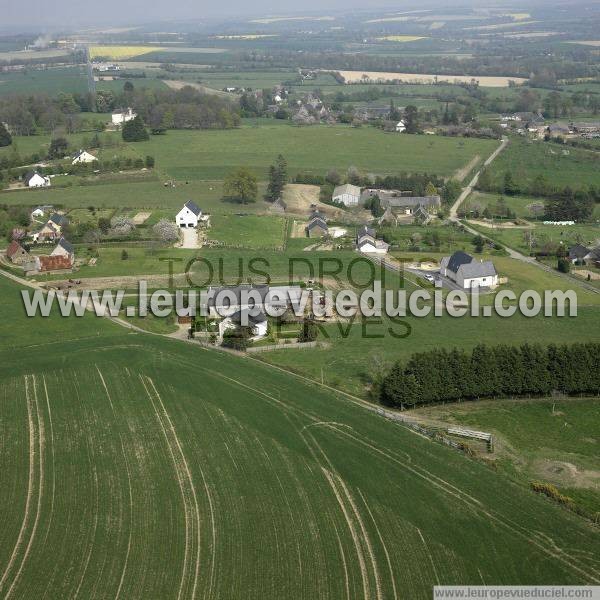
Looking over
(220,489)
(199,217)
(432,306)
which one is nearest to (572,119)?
(199,217)

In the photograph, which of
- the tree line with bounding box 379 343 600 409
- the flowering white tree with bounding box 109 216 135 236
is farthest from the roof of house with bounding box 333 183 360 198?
the tree line with bounding box 379 343 600 409

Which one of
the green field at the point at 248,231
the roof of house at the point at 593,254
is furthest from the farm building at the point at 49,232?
the roof of house at the point at 593,254

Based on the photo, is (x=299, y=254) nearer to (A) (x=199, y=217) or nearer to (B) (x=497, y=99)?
(A) (x=199, y=217)

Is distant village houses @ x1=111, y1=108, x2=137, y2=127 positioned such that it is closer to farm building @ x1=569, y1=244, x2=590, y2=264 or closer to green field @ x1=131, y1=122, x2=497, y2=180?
green field @ x1=131, y1=122, x2=497, y2=180

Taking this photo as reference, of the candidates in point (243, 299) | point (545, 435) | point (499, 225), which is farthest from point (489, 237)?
point (545, 435)

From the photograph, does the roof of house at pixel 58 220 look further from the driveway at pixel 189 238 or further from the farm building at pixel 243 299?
the farm building at pixel 243 299

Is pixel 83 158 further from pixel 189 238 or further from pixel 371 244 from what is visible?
pixel 371 244
